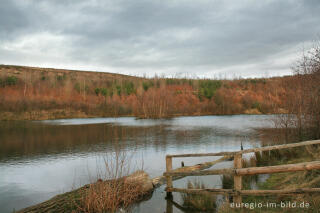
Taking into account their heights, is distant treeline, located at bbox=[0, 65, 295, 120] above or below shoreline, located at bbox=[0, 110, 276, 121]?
above

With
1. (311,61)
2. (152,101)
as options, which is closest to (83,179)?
(311,61)

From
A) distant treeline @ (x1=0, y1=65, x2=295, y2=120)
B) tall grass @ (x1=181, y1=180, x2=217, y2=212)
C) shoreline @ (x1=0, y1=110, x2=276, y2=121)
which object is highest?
distant treeline @ (x1=0, y1=65, x2=295, y2=120)

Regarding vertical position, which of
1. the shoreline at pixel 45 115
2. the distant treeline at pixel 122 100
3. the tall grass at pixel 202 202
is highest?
the distant treeline at pixel 122 100

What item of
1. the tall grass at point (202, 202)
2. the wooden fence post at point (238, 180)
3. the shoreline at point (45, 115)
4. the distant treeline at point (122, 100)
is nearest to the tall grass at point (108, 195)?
the tall grass at point (202, 202)

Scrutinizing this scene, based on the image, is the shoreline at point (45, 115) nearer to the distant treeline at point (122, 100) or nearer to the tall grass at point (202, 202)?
the distant treeline at point (122, 100)

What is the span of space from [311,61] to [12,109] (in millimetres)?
75705

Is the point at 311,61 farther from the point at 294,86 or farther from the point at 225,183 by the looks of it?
the point at 225,183

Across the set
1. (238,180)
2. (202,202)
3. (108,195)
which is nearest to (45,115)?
(108,195)

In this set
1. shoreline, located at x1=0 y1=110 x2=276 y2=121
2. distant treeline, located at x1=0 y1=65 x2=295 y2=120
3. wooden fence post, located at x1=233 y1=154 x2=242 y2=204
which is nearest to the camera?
wooden fence post, located at x1=233 y1=154 x2=242 y2=204

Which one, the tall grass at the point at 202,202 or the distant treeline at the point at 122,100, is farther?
the distant treeline at the point at 122,100

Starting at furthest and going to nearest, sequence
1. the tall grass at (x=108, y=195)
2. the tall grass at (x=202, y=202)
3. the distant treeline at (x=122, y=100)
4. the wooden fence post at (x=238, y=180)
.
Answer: the distant treeline at (x=122, y=100) → the tall grass at (x=202, y=202) → the tall grass at (x=108, y=195) → the wooden fence post at (x=238, y=180)

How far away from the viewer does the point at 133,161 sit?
15953 mm

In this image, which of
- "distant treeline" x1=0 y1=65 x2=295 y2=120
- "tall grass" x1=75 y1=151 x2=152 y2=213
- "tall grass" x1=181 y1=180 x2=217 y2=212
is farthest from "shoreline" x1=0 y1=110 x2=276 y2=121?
"tall grass" x1=181 y1=180 x2=217 y2=212

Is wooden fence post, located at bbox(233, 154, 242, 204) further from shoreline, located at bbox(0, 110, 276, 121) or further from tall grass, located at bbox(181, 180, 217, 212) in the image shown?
shoreline, located at bbox(0, 110, 276, 121)
